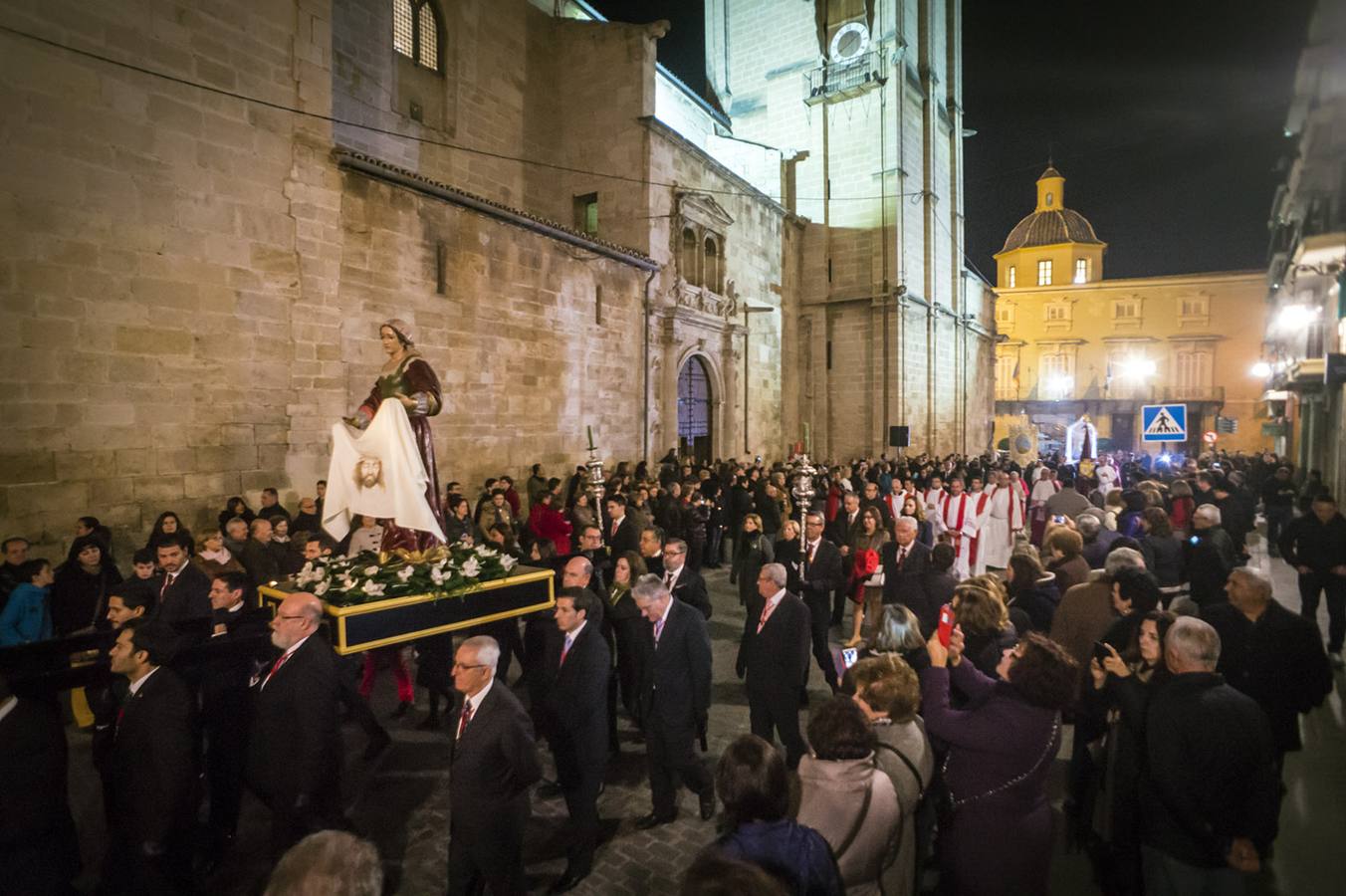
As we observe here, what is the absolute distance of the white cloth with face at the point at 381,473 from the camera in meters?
5.19

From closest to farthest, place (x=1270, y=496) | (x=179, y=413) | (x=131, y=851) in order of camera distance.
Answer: (x=131, y=851) < (x=179, y=413) < (x=1270, y=496)

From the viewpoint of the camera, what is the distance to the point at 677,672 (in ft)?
15.4

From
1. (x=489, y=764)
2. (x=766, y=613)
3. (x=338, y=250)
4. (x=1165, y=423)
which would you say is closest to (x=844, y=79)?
(x=1165, y=423)

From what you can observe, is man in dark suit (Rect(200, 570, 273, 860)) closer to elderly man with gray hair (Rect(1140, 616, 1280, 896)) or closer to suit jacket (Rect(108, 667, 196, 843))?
suit jacket (Rect(108, 667, 196, 843))

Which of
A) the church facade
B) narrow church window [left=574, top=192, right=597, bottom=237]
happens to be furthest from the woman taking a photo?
narrow church window [left=574, top=192, right=597, bottom=237]

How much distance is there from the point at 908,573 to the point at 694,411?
1441 cm

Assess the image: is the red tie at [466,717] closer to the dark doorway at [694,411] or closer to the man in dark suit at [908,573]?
the man in dark suit at [908,573]

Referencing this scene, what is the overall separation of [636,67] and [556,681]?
60.1 ft

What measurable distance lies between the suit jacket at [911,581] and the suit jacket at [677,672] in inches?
79.1

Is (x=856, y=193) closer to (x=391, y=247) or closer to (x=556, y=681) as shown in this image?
(x=391, y=247)

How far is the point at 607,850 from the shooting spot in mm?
4367

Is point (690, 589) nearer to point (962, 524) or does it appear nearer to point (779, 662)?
point (779, 662)

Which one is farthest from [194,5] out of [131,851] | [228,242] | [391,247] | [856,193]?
[856,193]

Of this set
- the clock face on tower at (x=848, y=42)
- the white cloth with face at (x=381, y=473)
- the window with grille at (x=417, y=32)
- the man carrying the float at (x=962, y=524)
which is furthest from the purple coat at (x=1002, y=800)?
the clock face on tower at (x=848, y=42)
